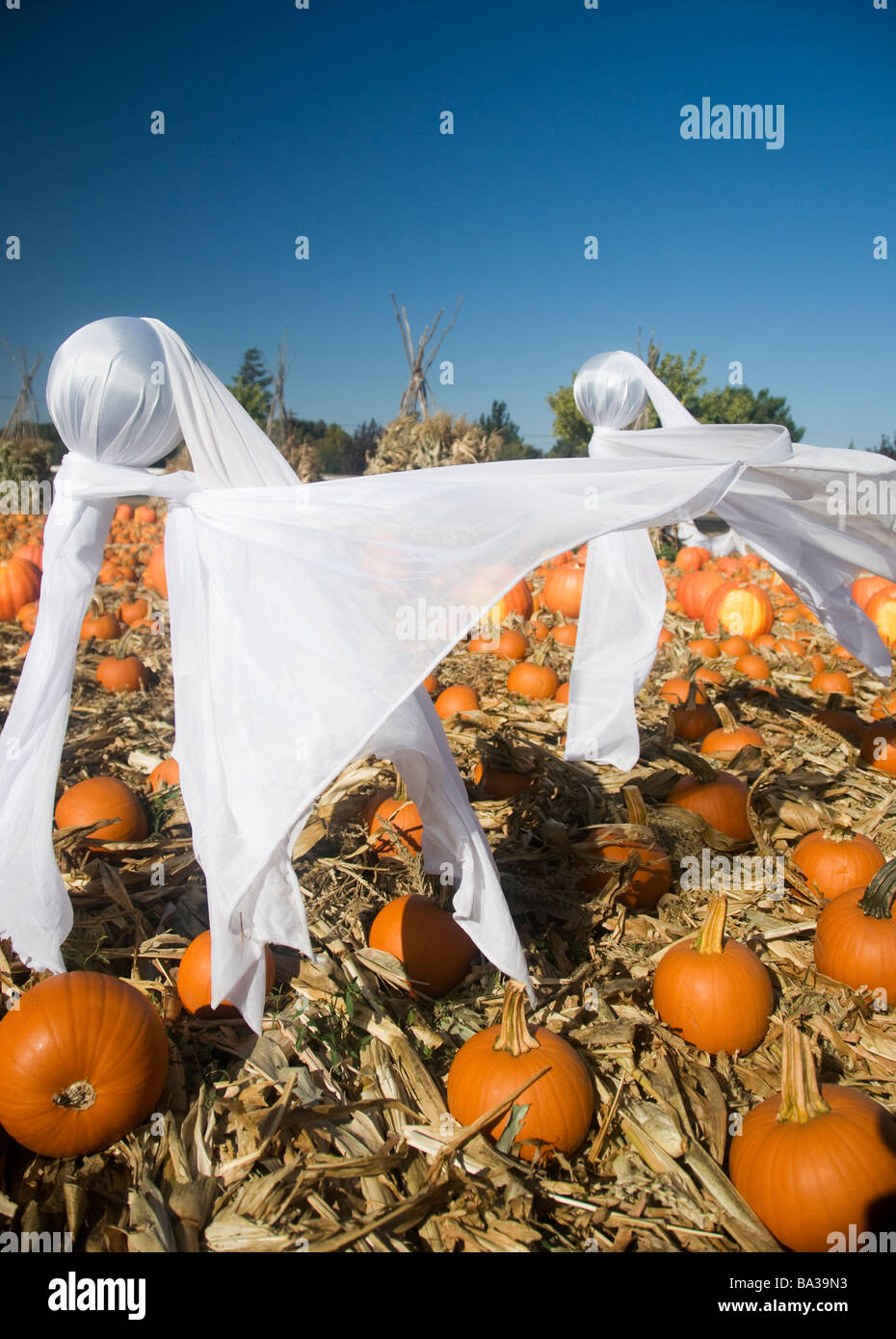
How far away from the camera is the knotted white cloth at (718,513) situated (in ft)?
12.3

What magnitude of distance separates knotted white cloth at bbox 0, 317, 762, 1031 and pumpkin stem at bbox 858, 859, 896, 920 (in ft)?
4.36

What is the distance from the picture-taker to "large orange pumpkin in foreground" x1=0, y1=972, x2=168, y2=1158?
2213mm

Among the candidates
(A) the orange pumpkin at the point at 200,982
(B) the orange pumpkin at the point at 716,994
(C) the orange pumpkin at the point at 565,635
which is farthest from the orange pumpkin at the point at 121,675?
(B) the orange pumpkin at the point at 716,994

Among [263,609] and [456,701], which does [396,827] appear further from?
[456,701]

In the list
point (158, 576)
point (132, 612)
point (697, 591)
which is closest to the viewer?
point (132, 612)

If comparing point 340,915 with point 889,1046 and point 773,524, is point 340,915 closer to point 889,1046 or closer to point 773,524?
point 889,1046

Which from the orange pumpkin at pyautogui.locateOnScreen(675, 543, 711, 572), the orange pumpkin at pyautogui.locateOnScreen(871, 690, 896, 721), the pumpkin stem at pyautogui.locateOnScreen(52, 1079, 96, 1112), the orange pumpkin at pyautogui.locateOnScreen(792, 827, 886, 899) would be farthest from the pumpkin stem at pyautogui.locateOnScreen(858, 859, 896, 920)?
the orange pumpkin at pyautogui.locateOnScreen(675, 543, 711, 572)

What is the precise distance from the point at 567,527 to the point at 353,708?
31.8 inches

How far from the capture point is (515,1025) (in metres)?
2.36

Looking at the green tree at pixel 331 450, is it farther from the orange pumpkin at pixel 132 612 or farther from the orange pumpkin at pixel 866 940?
the orange pumpkin at pixel 866 940

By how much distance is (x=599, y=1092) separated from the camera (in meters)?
2.52

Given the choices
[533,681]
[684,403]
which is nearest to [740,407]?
[684,403]

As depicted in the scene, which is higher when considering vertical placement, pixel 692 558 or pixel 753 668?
pixel 692 558
